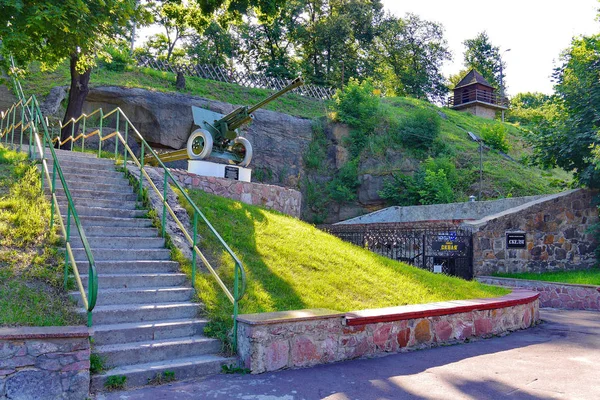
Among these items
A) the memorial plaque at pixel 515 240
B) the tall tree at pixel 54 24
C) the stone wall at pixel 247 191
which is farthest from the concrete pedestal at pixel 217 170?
the memorial plaque at pixel 515 240

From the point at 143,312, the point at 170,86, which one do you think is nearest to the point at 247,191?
the point at 143,312

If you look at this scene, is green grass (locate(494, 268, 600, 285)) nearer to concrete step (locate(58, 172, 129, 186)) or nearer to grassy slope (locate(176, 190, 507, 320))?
grassy slope (locate(176, 190, 507, 320))

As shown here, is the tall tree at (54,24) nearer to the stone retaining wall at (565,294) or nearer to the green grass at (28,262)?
the green grass at (28,262)

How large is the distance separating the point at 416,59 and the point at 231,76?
70.7 ft

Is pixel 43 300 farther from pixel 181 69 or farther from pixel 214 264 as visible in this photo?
pixel 181 69

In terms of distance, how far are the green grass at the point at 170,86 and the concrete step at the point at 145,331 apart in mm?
19170

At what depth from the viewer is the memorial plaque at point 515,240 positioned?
12.5 metres

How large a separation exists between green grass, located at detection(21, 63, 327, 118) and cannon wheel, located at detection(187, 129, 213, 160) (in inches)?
462

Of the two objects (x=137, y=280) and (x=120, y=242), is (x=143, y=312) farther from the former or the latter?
(x=120, y=242)

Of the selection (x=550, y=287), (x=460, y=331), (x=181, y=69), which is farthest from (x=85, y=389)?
(x=181, y=69)

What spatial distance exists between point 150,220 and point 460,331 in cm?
476

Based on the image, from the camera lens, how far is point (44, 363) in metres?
3.72

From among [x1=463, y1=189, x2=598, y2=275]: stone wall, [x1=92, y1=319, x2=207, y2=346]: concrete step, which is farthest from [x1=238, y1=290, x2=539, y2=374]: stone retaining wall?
[x1=463, y1=189, x2=598, y2=275]: stone wall

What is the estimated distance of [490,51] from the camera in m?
55.2
